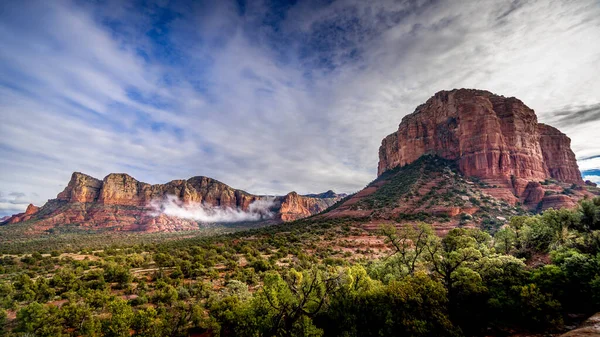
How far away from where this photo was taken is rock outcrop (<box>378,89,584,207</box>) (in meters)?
86.1

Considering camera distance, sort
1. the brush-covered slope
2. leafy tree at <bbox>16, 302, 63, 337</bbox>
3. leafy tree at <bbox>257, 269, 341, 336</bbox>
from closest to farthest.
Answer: leafy tree at <bbox>257, 269, 341, 336</bbox> → leafy tree at <bbox>16, 302, 63, 337</bbox> → the brush-covered slope

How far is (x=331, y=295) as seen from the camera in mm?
17578

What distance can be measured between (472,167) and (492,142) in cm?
1140

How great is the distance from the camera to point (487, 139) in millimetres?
88375

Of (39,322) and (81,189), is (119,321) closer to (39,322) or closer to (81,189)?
(39,322)

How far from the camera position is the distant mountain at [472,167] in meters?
Answer: 72.6

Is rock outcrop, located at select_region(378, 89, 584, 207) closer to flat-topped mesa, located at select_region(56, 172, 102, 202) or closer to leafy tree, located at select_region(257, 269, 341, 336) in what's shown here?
leafy tree, located at select_region(257, 269, 341, 336)

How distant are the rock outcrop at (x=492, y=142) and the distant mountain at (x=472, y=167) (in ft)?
0.91

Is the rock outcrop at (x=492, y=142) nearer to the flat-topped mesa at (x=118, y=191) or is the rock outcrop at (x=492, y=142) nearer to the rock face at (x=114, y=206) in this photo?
the rock face at (x=114, y=206)

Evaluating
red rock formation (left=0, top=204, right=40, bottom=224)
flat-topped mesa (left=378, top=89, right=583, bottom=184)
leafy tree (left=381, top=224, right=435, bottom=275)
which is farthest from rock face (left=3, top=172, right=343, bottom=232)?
leafy tree (left=381, top=224, right=435, bottom=275)

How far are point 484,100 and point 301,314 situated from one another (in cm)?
11092

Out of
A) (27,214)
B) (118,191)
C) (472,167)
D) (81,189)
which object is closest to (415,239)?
(472,167)

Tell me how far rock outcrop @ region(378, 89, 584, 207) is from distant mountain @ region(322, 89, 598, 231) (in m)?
0.28

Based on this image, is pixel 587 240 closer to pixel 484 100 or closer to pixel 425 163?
pixel 425 163
